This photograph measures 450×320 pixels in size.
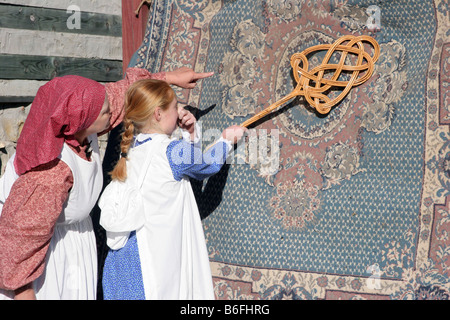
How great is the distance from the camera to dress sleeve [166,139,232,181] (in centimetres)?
250

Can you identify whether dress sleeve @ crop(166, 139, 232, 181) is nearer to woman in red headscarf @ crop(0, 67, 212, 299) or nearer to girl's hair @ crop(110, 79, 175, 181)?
girl's hair @ crop(110, 79, 175, 181)

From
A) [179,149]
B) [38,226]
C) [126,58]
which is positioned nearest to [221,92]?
[179,149]

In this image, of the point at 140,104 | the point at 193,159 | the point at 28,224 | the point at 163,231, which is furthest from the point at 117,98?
the point at 28,224

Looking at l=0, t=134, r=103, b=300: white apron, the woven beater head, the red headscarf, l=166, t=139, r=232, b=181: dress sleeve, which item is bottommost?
l=0, t=134, r=103, b=300: white apron

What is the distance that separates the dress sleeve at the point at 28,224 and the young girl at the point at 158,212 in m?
0.32

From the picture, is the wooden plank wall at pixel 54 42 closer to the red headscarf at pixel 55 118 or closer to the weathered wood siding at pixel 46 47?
the weathered wood siding at pixel 46 47

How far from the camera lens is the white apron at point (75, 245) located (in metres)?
2.38

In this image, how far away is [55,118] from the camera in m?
2.25

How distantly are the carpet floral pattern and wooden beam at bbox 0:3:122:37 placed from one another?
74 centimetres

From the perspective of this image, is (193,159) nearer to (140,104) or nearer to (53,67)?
(140,104)

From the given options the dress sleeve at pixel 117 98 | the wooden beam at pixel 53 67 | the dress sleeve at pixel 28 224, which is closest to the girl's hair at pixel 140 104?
the dress sleeve at pixel 117 98

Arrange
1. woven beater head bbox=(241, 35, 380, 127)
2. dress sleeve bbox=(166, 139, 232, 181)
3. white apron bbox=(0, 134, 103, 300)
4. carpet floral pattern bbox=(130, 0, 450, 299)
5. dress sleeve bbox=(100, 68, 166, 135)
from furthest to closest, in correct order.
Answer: woven beater head bbox=(241, 35, 380, 127), carpet floral pattern bbox=(130, 0, 450, 299), dress sleeve bbox=(100, 68, 166, 135), dress sleeve bbox=(166, 139, 232, 181), white apron bbox=(0, 134, 103, 300)

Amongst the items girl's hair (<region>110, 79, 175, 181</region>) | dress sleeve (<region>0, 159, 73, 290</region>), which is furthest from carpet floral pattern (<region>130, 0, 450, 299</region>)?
dress sleeve (<region>0, 159, 73, 290</region>)

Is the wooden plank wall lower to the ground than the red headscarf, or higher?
higher
